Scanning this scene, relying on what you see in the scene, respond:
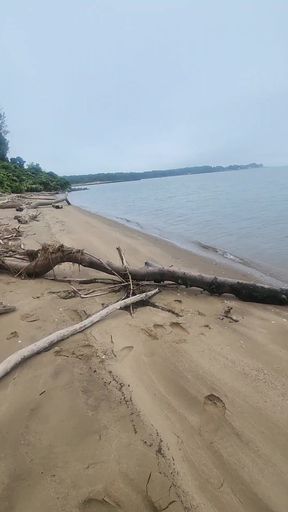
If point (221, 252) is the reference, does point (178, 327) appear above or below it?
above

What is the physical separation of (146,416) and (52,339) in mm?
1245

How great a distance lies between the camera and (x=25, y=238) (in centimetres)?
907

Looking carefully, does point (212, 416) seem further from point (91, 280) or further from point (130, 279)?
point (91, 280)

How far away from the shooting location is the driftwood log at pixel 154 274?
465 centimetres

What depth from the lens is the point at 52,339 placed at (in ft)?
9.99

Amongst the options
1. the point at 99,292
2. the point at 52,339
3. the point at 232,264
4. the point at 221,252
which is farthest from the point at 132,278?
the point at 221,252

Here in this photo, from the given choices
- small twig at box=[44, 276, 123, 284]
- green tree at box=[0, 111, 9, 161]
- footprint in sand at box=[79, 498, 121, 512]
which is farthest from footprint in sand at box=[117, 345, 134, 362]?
green tree at box=[0, 111, 9, 161]

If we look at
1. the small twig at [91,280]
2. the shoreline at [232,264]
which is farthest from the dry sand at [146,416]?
the shoreline at [232,264]

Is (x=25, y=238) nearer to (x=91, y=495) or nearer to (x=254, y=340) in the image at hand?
(x=254, y=340)

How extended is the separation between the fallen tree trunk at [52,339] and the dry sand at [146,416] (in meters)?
0.08

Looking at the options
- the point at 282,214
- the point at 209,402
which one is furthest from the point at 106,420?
the point at 282,214

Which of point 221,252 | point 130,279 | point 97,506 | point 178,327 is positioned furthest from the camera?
point 221,252

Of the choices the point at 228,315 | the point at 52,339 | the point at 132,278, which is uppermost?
the point at 52,339

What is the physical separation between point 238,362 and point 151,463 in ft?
4.64
